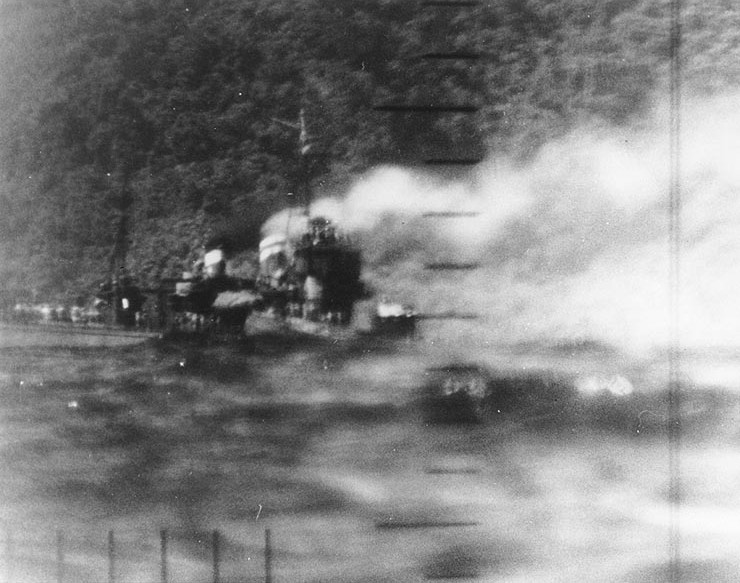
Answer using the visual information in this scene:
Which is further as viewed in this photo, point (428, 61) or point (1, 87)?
point (1, 87)

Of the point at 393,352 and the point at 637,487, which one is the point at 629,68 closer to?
the point at 393,352

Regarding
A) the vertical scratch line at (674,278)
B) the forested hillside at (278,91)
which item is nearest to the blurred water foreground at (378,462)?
the vertical scratch line at (674,278)

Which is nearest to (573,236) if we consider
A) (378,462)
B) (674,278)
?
(674,278)

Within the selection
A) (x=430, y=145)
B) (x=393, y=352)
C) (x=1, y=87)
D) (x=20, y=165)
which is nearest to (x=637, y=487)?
(x=393, y=352)

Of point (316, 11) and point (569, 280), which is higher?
point (316, 11)

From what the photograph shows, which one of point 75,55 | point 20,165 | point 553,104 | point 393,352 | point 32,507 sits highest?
point 75,55

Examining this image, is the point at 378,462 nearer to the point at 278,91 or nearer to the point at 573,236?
the point at 573,236

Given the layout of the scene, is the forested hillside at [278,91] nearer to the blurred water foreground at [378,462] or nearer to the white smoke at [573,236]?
the white smoke at [573,236]
